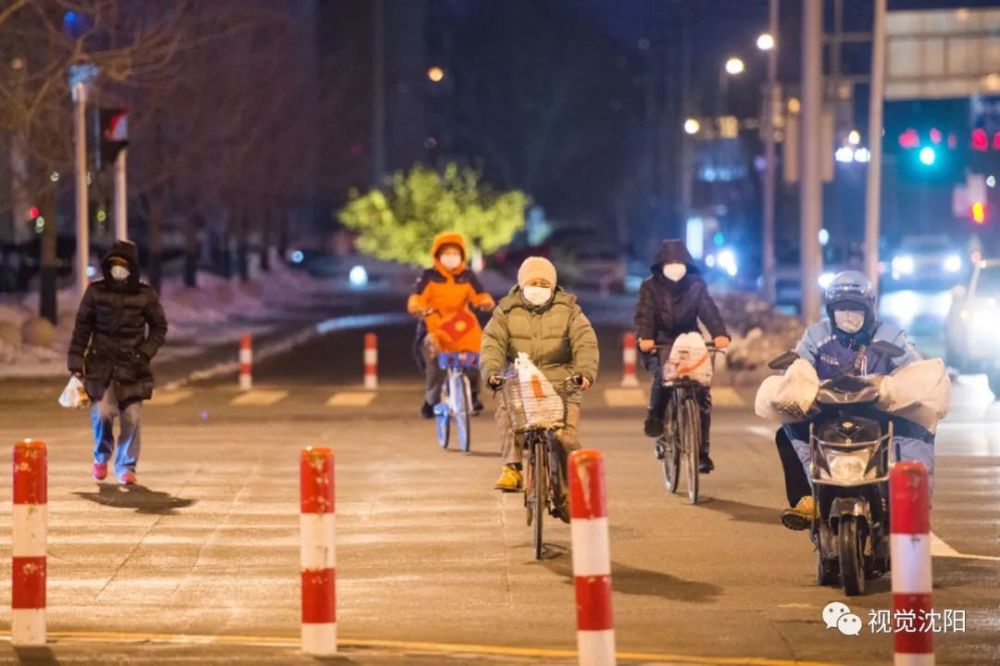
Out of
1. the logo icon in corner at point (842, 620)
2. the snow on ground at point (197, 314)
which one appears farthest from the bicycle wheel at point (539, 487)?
the snow on ground at point (197, 314)

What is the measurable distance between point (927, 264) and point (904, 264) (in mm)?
850

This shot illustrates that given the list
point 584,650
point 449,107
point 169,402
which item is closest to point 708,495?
point 584,650

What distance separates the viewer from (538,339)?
1250 cm

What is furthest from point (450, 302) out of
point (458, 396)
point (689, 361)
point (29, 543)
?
point (29, 543)

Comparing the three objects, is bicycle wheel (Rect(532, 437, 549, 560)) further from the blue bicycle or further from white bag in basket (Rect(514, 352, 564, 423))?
the blue bicycle

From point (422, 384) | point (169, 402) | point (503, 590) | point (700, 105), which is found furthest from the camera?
point (700, 105)

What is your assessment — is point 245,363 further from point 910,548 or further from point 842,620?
point 910,548

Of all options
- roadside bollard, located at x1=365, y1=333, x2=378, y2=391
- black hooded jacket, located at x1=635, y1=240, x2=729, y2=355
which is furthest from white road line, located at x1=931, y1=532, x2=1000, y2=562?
roadside bollard, located at x1=365, y1=333, x2=378, y2=391

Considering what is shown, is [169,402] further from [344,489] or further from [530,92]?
[530,92]

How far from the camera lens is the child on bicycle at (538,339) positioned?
12.4 meters

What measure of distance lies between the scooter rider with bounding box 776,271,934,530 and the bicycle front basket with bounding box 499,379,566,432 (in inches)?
62.2

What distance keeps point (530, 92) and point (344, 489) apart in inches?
3802

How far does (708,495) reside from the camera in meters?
14.9

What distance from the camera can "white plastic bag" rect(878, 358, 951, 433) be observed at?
33.6 ft
